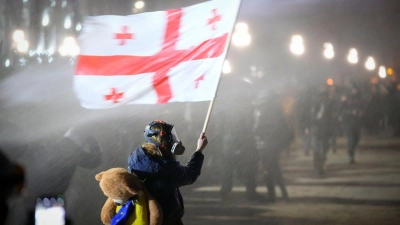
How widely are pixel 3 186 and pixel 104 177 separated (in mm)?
1100

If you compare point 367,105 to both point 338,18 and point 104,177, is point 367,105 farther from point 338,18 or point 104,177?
point 104,177

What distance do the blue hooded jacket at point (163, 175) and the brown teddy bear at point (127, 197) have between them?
8cm

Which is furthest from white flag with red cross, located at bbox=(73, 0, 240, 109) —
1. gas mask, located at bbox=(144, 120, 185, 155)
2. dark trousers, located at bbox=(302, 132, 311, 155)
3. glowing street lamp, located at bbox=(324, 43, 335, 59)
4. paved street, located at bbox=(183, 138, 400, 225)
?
glowing street lamp, located at bbox=(324, 43, 335, 59)

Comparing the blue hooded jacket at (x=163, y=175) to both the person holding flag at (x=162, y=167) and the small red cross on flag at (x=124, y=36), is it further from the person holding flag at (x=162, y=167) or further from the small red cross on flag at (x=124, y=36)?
the small red cross on flag at (x=124, y=36)

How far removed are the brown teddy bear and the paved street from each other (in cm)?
293

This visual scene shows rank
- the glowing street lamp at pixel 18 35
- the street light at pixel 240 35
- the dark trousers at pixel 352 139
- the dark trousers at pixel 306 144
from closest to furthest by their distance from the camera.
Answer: the street light at pixel 240 35 → the dark trousers at pixel 352 139 → the dark trousers at pixel 306 144 → the glowing street lamp at pixel 18 35

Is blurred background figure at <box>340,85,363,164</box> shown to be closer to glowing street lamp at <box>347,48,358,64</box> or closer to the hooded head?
glowing street lamp at <box>347,48,358,64</box>

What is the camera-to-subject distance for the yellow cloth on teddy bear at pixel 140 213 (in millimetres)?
3141

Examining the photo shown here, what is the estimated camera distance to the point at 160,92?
3.90m

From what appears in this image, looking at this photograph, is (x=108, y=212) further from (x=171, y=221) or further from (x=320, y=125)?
(x=320, y=125)

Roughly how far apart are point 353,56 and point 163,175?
1029 centimetres

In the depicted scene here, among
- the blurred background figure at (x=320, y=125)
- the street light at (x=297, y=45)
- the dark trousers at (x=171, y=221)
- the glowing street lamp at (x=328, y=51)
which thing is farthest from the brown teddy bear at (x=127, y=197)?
the glowing street lamp at (x=328, y=51)

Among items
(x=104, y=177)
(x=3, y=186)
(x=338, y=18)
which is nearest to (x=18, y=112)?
(x=104, y=177)

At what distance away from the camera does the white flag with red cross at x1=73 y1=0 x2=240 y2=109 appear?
3807 millimetres
